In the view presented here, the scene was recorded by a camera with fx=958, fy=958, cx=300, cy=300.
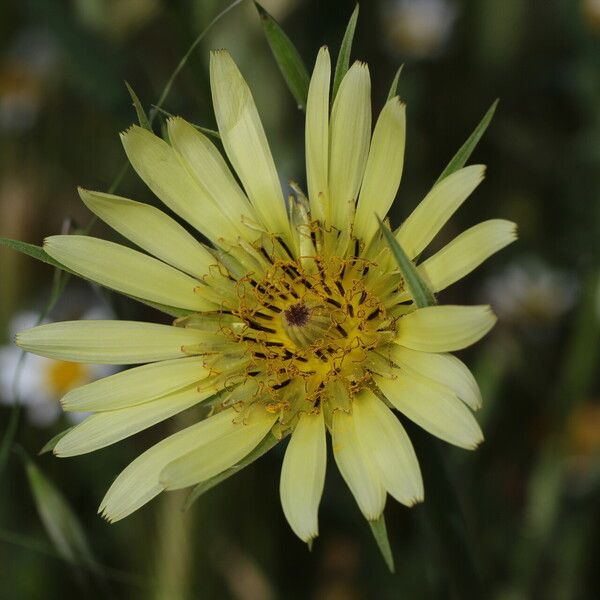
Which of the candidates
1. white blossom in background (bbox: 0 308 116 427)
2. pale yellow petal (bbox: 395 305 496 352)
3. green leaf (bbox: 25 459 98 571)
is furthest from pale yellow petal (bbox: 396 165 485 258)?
white blossom in background (bbox: 0 308 116 427)

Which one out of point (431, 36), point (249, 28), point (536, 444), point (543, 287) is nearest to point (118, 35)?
point (249, 28)

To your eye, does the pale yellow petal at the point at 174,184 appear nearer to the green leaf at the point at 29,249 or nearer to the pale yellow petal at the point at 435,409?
the green leaf at the point at 29,249

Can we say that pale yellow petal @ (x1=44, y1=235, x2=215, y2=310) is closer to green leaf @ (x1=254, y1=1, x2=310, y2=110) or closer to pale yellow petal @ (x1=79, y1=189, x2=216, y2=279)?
pale yellow petal @ (x1=79, y1=189, x2=216, y2=279)

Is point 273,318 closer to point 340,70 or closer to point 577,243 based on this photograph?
point 340,70

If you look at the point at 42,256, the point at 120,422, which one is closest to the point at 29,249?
the point at 42,256

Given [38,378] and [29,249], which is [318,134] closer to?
[29,249]

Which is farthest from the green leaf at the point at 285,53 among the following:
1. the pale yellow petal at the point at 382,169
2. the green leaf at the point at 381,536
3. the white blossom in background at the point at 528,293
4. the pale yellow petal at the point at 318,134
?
the white blossom in background at the point at 528,293

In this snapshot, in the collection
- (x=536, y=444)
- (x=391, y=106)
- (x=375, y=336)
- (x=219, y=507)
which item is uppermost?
(x=391, y=106)
